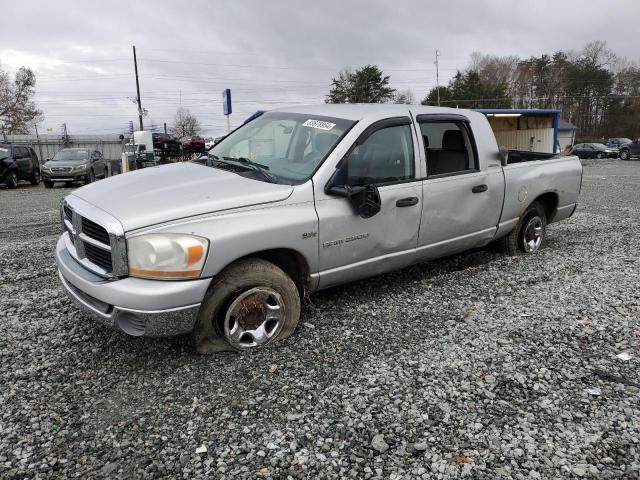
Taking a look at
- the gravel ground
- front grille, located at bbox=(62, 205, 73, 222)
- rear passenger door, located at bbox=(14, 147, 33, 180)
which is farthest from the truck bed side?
rear passenger door, located at bbox=(14, 147, 33, 180)

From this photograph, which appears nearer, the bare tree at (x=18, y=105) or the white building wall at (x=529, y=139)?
the white building wall at (x=529, y=139)

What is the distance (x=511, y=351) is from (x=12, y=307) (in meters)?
4.27

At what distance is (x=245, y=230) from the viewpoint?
332 cm

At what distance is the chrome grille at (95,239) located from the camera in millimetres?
3057

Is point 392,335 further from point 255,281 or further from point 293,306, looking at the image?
point 255,281

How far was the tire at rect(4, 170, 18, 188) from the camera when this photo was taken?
18578 millimetres

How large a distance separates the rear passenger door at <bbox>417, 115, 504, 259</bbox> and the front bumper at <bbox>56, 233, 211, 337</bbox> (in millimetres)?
2223

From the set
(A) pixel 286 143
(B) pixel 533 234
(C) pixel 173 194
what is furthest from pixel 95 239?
(B) pixel 533 234

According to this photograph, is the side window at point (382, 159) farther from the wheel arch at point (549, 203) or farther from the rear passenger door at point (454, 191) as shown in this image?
the wheel arch at point (549, 203)

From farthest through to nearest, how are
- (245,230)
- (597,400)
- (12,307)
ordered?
1. (12,307)
2. (245,230)
3. (597,400)

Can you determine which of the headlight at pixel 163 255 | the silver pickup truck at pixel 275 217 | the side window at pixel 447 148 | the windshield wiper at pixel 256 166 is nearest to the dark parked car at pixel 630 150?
the silver pickup truck at pixel 275 217

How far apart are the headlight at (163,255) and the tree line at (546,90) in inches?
2535

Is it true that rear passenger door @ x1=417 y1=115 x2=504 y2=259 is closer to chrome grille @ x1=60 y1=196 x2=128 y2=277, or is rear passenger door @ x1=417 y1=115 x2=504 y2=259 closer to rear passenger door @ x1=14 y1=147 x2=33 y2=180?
chrome grille @ x1=60 y1=196 x2=128 y2=277

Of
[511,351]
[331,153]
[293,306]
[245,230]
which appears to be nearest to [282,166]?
[331,153]
